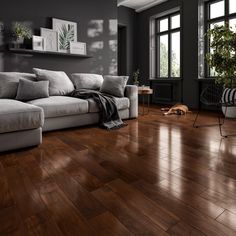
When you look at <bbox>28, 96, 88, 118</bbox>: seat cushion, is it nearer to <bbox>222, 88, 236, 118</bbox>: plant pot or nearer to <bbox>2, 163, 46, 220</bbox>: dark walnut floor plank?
<bbox>2, 163, 46, 220</bbox>: dark walnut floor plank

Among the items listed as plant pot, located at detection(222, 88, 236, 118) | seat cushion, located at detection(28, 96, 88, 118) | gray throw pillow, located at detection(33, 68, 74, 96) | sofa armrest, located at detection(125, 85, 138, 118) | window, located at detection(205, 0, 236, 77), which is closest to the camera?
seat cushion, located at detection(28, 96, 88, 118)

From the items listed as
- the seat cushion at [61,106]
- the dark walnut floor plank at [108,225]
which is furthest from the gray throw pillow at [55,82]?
the dark walnut floor plank at [108,225]

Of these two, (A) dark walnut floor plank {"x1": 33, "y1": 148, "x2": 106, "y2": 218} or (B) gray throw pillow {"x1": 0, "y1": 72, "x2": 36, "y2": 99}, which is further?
(B) gray throw pillow {"x1": 0, "y1": 72, "x2": 36, "y2": 99}

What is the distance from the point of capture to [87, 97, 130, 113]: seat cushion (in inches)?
135

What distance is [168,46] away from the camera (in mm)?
6129

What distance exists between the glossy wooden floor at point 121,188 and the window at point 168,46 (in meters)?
3.77

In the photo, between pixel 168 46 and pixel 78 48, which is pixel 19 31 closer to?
pixel 78 48

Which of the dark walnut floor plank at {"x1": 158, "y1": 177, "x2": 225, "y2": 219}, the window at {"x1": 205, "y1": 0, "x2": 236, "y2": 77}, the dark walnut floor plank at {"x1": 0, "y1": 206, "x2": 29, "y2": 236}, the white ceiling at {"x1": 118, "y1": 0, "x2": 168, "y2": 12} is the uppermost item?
the white ceiling at {"x1": 118, "y1": 0, "x2": 168, "y2": 12}

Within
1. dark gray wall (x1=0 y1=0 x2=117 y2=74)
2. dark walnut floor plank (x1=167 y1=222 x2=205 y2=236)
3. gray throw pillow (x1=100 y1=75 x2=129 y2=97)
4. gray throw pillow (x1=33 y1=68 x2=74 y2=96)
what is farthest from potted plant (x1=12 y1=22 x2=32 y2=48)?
dark walnut floor plank (x1=167 y1=222 x2=205 y2=236)

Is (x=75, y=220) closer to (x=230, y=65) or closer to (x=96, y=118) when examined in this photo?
(x=96, y=118)

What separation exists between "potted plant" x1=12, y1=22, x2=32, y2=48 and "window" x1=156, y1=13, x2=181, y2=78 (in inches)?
145

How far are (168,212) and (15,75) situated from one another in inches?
122

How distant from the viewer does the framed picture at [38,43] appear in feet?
13.1

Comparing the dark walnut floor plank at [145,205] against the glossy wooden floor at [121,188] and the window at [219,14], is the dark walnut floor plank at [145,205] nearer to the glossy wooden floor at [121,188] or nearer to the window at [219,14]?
the glossy wooden floor at [121,188]
